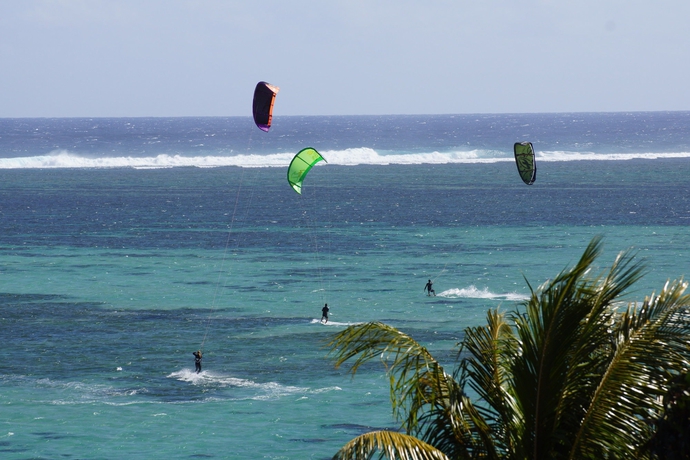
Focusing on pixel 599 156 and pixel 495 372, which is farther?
pixel 599 156

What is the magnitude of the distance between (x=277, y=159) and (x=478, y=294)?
10745cm

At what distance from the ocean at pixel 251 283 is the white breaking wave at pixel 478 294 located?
0.20m

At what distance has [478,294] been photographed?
37.8 metres

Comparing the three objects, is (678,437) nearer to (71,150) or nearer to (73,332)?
(73,332)

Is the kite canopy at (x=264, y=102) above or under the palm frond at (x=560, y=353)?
above

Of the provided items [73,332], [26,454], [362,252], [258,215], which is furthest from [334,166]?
[26,454]

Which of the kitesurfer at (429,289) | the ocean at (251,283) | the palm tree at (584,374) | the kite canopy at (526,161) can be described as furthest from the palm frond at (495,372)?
the kitesurfer at (429,289)

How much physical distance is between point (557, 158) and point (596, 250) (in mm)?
140843

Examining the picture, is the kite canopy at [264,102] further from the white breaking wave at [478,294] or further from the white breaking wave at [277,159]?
the white breaking wave at [277,159]

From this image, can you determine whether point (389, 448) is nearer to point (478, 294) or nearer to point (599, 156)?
point (478, 294)

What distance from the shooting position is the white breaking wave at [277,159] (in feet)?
434

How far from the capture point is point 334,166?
433 ft

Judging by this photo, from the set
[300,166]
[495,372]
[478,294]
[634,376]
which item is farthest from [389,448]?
[478,294]

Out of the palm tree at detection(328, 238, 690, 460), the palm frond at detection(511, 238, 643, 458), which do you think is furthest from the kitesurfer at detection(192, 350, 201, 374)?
the palm frond at detection(511, 238, 643, 458)
